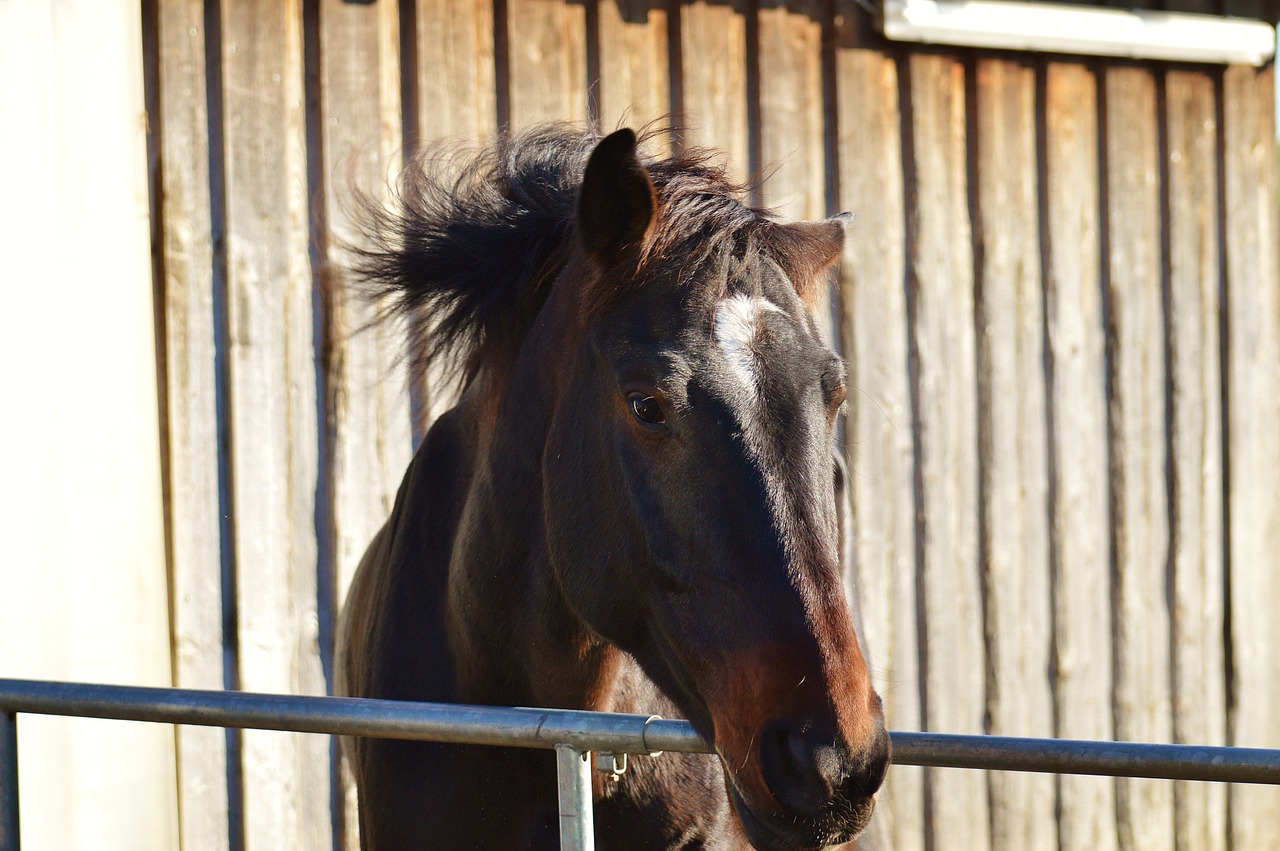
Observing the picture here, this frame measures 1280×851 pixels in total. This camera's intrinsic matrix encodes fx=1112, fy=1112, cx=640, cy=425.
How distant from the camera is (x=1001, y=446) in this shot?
454cm

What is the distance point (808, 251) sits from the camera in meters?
2.00

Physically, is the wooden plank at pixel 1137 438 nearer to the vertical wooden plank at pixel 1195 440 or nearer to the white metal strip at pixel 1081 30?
the vertical wooden plank at pixel 1195 440

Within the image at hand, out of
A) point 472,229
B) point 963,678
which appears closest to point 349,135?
point 472,229

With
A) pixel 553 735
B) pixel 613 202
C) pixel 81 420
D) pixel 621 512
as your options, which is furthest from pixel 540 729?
pixel 81 420

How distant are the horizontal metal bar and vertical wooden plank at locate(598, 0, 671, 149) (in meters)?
2.96

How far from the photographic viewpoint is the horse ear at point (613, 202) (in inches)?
69.9

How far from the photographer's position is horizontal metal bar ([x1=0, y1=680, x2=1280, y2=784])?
3.80 feet

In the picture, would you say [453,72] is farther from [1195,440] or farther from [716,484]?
[1195,440]

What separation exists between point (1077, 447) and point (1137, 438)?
297 millimetres

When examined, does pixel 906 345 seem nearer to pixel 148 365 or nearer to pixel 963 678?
pixel 963 678

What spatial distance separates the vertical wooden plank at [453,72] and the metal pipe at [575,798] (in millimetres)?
2571

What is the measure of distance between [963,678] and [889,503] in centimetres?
78

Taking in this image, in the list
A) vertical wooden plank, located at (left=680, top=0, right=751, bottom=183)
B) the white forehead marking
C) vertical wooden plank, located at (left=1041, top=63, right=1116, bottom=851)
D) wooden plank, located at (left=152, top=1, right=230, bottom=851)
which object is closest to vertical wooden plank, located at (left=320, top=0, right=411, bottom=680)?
wooden plank, located at (left=152, top=1, right=230, bottom=851)

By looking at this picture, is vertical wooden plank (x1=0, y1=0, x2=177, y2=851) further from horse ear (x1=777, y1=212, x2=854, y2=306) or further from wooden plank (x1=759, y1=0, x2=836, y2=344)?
horse ear (x1=777, y1=212, x2=854, y2=306)
